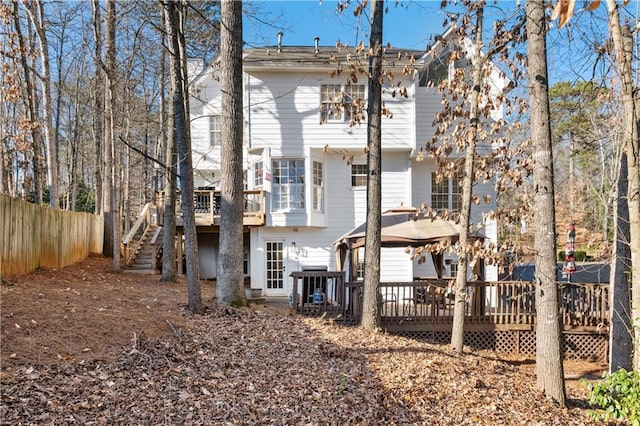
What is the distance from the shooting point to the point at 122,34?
1598 centimetres

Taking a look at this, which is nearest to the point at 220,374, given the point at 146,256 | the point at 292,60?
the point at 292,60

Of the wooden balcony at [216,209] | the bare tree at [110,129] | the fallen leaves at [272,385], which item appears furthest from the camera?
the wooden balcony at [216,209]

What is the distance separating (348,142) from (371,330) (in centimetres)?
814

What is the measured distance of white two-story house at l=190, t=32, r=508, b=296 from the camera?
15.1 metres

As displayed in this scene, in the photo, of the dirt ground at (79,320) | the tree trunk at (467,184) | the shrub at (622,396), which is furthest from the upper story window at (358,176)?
the shrub at (622,396)

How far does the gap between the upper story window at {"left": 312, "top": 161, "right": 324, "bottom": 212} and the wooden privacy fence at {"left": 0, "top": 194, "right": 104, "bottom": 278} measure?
25.5 ft

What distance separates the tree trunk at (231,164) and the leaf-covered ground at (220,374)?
2.98 ft

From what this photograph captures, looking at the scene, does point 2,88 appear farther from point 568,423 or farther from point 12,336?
point 568,423

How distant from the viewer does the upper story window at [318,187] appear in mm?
15359

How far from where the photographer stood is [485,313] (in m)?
10.4

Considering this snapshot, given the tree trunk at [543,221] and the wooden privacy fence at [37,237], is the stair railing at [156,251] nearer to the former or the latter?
the wooden privacy fence at [37,237]

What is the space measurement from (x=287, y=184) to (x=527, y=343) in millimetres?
8904

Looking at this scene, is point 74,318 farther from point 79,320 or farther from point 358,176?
point 358,176

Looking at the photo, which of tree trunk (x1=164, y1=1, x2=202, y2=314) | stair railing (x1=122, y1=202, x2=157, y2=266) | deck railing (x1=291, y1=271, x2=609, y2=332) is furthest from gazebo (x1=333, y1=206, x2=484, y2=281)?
stair railing (x1=122, y1=202, x2=157, y2=266)
